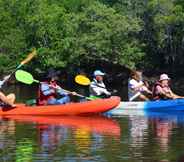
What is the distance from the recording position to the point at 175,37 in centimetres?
5916

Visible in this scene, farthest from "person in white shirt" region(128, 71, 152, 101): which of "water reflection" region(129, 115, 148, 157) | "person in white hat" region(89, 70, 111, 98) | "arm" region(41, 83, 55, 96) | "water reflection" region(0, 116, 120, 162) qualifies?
"arm" region(41, 83, 55, 96)

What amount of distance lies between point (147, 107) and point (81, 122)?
393cm

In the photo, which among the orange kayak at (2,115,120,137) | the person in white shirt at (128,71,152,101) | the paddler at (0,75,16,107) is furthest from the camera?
the person in white shirt at (128,71,152,101)

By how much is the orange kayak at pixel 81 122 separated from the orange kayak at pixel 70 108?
0.74ft

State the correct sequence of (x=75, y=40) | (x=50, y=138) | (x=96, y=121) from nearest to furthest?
1. (x=50, y=138)
2. (x=96, y=121)
3. (x=75, y=40)

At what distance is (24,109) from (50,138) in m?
5.58

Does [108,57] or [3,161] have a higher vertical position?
[108,57]

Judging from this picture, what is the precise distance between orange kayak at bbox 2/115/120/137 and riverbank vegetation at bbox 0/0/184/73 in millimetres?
34553

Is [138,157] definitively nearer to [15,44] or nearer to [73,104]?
[73,104]

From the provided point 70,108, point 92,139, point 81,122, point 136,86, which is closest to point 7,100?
point 70,108

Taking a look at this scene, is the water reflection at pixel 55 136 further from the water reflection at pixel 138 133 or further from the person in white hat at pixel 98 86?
the person in white hat at pixel 98 86

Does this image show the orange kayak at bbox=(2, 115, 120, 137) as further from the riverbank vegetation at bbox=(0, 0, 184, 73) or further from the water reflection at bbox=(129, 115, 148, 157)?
the riverbank vegetation at bbox=(0, 0, 184, 73)

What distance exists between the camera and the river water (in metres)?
14.0

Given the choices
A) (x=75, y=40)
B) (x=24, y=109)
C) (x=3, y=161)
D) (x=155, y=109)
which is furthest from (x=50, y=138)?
(x=75, y=40)
